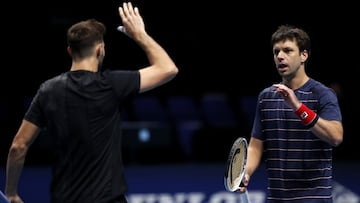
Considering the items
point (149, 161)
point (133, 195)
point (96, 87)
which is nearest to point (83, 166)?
point (96, 87)

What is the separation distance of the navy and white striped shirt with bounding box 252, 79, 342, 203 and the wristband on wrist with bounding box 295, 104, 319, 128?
0.15 metres

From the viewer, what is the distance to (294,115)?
355cm

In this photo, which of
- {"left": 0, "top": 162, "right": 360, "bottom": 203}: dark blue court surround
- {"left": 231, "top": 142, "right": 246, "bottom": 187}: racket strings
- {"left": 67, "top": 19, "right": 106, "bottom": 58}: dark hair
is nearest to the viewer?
{"left": 67, "top": 19, "right": 106, "bottom": 58}: dark hair

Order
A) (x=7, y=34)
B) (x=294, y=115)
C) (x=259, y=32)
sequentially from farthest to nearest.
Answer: (x=259, y=32) < (x=7, y=34) < (x=294, y=115)

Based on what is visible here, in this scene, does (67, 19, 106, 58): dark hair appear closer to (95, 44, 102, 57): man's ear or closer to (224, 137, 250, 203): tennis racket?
(95, 44, 102, 57): man's ear

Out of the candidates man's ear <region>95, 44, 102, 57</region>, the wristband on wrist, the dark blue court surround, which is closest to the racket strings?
the wristband on wrist

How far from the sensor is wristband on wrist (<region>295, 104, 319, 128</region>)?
3.26 metres

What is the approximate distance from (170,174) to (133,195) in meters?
0.45

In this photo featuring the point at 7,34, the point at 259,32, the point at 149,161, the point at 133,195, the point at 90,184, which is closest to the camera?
the point at 90,184

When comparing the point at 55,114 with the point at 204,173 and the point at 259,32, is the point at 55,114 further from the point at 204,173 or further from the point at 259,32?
the point at 259,32

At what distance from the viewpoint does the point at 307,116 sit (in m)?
3.26

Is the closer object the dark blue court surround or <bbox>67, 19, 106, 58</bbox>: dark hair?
<bbox>67, 19, 106, 58</bbox>: dark hair

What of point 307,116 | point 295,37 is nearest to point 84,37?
point 307,116

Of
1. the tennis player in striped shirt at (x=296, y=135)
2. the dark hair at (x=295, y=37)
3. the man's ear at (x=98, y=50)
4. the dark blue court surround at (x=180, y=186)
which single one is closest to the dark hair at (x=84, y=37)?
the man's ear at (x=98, y=50)
